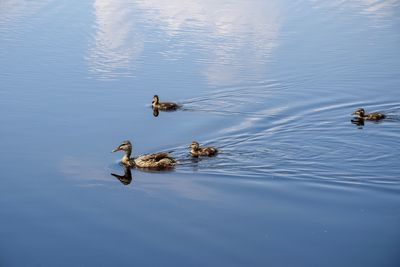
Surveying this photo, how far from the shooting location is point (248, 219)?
12984mm

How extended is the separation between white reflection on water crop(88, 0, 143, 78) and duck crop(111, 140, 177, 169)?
6436mm

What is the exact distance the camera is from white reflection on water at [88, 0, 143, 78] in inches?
906

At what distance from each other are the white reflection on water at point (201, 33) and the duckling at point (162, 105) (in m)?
2.47

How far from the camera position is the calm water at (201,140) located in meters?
12.1

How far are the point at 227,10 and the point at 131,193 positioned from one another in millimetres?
18860

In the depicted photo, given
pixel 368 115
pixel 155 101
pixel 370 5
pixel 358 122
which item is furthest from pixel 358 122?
pixel 370 5

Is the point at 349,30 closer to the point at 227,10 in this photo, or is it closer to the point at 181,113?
the point at 227,10

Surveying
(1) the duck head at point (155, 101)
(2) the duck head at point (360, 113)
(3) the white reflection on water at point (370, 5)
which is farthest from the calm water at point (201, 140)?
(3) the white reflection on water at point (370, 5)

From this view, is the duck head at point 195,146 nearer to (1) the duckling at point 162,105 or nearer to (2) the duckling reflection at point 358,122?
(1) the duckling at point 162,105

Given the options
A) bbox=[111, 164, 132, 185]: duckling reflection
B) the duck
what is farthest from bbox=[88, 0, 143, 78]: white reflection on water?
bbox=[111, 164, 132, 185]: duckling reflection

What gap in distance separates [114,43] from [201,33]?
3.24 m

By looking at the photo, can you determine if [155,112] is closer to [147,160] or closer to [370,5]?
Result: [147,160]

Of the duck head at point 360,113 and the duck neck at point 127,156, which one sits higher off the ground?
the duck head at point 360,113

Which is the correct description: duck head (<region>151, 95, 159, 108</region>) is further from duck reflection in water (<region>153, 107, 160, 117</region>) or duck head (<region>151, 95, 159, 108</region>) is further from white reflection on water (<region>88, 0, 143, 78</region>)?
white reflection on water (<region>88, 0, 143, 78</region>)
